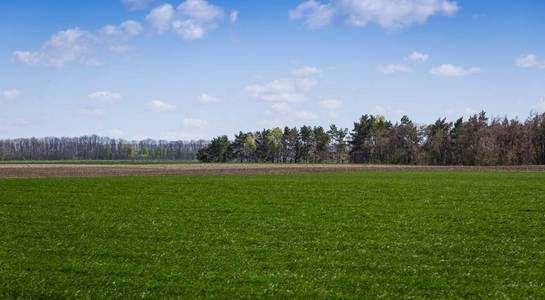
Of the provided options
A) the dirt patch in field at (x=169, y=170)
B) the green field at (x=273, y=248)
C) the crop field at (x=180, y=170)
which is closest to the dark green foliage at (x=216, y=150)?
the crop field at (x=180, y=170)

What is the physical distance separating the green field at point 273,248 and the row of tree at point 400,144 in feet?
240

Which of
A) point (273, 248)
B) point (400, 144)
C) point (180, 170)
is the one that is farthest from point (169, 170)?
point (400, 144)

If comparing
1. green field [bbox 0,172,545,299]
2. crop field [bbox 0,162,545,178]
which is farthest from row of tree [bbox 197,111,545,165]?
green field [bbox 0,172,545,299]

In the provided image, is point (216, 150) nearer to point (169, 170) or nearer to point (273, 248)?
point (169, 170)

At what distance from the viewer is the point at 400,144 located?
118m

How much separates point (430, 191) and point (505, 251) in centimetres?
1724

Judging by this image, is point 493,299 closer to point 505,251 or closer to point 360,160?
point 505,251

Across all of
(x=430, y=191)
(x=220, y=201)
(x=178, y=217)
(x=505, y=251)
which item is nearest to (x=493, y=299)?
(x=505, y=251)

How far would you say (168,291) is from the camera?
959 cm

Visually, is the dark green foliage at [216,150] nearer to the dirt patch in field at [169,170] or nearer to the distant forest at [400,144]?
the distant forest at [400,144]

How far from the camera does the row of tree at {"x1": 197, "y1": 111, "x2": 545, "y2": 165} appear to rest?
8844 cm

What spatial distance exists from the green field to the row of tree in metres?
73.3

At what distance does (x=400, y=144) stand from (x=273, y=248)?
367 feet

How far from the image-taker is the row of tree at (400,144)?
88438 mm
